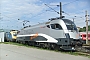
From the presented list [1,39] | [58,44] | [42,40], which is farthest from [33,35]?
[1,39]

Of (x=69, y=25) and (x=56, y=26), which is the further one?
(x=56, y=26)

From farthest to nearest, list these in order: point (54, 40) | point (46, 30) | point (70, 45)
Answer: point (46, 30) → point (54, 40) → point (70, 45)

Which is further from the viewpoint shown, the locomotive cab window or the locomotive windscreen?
the locomotive cab window

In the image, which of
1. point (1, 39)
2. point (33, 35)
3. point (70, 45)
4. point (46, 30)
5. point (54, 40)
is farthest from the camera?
point (1, 39)

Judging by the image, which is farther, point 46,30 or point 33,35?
point 33,35

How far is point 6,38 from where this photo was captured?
41.0 meters

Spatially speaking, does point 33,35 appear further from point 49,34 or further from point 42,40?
point 49,34

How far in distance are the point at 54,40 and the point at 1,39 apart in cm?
2655

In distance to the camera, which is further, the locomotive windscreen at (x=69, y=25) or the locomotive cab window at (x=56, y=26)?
the locomotive cab window at (x=56, y=26)

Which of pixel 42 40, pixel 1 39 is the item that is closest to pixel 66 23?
pixel 42 40

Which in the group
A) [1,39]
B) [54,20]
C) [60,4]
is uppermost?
[60,4]

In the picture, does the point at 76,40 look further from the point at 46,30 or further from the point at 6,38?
the point at 6,38

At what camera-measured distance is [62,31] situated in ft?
51.8

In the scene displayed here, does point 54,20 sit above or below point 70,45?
above
